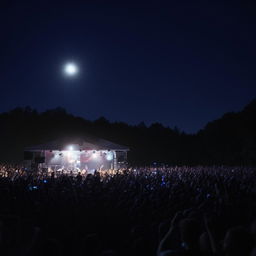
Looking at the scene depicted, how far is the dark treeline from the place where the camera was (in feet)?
125

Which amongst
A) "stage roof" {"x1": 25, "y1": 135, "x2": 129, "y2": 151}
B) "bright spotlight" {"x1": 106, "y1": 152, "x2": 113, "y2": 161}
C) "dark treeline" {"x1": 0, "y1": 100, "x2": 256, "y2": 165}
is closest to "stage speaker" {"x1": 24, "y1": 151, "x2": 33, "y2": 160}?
"stage roof" {"x1": 25, "y1": 135, "x2": 129, "y2": 151}

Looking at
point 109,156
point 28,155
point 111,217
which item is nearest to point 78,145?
point 109,156

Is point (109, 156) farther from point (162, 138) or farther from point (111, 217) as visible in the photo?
point (162, 138)

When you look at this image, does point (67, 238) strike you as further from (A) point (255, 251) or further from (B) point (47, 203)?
(A) point (255, 251)

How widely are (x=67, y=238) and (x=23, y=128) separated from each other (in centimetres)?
4424

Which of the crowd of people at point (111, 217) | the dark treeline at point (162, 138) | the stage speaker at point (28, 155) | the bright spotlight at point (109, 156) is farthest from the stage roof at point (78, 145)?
the crowd of people at point (111, 217)

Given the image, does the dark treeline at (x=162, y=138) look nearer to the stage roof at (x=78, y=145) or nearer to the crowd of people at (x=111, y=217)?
the stage roof at (x=78, y=145)

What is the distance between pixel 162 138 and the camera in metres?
45.0

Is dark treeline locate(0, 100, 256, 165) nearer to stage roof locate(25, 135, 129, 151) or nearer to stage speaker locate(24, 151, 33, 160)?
stage roof locate(25, 135, 129, 151)

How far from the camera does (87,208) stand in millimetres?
7207

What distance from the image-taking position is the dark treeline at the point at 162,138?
38156 mm

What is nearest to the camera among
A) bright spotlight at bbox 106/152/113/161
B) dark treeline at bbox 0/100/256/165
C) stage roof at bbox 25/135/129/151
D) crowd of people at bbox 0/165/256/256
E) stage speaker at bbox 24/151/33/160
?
crowd of people at bbox 0/165/256/256

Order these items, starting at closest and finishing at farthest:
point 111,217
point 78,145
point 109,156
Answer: point 111,217, point 78,145, point 109,156

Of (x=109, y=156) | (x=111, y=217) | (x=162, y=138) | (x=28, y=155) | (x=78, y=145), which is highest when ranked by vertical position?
(x=162, y=138)
